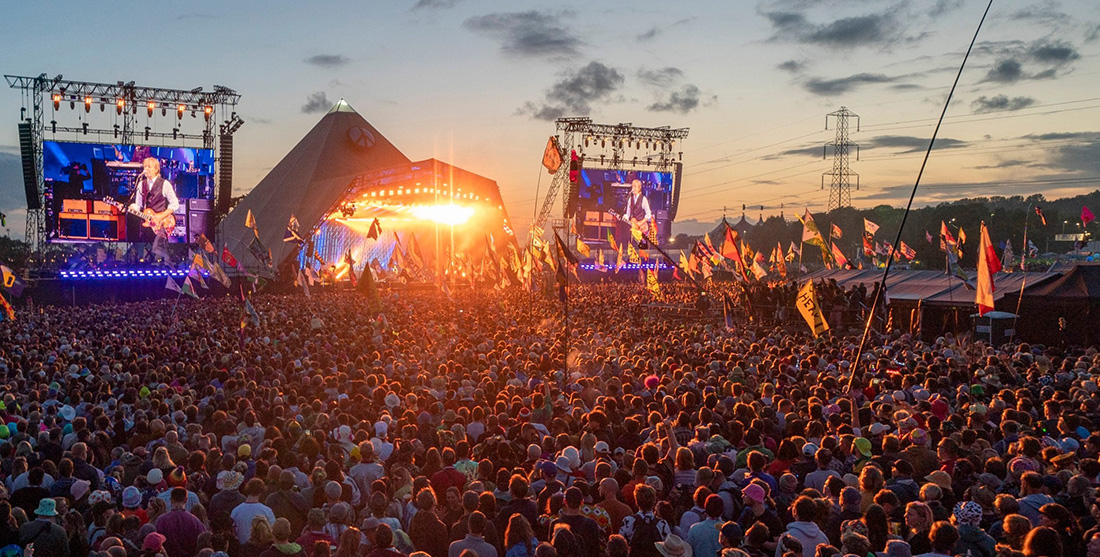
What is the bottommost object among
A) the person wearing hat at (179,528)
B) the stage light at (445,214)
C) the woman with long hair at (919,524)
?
the person wearing hat at (179,528)

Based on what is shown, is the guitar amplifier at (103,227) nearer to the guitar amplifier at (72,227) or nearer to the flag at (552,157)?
the guitar amplifier at (72,227)

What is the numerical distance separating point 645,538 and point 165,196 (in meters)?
50.0

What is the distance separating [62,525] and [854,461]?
21.1 ft

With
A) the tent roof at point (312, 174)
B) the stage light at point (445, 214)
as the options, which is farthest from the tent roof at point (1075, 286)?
the tent roof at point (312, 174)

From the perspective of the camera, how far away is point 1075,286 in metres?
20.7

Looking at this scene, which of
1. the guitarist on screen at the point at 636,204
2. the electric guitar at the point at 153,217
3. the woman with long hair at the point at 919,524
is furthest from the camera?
the guitarist on screen at the point at 636,204

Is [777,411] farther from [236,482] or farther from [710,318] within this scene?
[710,318]

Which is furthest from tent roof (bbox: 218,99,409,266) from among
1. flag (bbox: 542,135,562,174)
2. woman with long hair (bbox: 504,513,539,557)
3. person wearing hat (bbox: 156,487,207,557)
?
woman with long hair (bbox: 504,513,539,557)

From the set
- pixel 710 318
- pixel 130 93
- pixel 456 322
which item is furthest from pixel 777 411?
pixel 130 93

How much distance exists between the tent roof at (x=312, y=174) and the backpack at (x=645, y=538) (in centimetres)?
5787

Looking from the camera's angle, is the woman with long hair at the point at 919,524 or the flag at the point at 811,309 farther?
the flag at the point at 811,309

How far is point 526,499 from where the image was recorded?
20.9 ft

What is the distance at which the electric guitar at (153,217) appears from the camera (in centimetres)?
4850

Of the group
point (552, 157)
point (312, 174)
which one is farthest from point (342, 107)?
point (552, 157)
